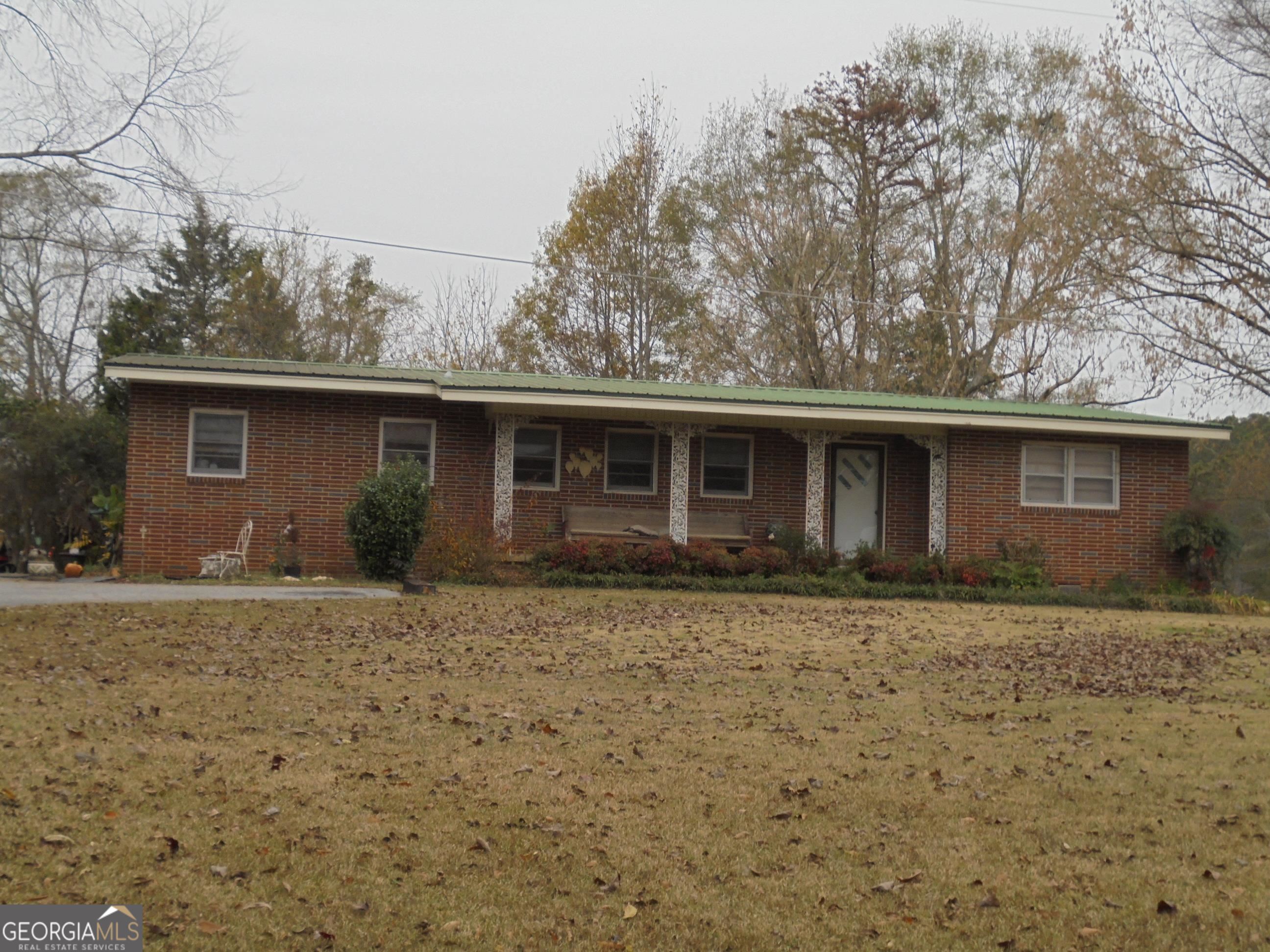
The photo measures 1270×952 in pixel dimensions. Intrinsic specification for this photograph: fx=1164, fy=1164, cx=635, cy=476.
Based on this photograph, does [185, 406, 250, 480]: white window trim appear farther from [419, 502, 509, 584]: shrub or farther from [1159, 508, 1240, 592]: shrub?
[1159, 508, 1240, 592]: shrub

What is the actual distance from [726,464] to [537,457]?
3.54 metres

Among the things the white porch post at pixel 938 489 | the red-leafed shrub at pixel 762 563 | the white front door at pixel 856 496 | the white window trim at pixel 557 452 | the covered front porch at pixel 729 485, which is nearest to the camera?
the red-leafed shrub at pixel 762 563

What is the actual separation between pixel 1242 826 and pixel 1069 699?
353cm

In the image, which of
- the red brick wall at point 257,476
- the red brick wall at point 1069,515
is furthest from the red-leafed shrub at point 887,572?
the red brick wall at point 257,476

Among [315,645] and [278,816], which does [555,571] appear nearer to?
[315,645]

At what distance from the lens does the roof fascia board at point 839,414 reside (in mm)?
19359

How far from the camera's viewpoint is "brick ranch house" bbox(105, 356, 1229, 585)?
19.3 m

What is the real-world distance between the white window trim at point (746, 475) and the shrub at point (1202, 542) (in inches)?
298

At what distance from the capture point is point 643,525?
824 inches

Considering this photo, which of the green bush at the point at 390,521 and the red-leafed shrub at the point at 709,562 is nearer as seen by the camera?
the green bush at the point at 390,521

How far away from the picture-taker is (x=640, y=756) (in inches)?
278

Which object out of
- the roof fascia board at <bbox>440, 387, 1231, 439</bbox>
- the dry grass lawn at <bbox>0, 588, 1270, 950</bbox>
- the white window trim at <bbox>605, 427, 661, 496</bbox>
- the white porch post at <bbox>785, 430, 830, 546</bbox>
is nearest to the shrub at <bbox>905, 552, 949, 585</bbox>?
the white porch post at <bbox>785, 430, 830, 546</bbox>

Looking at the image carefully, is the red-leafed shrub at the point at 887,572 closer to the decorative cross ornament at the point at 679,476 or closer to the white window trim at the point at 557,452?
the decorative cross ornament at the point at 679,476

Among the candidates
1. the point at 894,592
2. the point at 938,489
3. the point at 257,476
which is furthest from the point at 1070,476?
the point at 257,476
